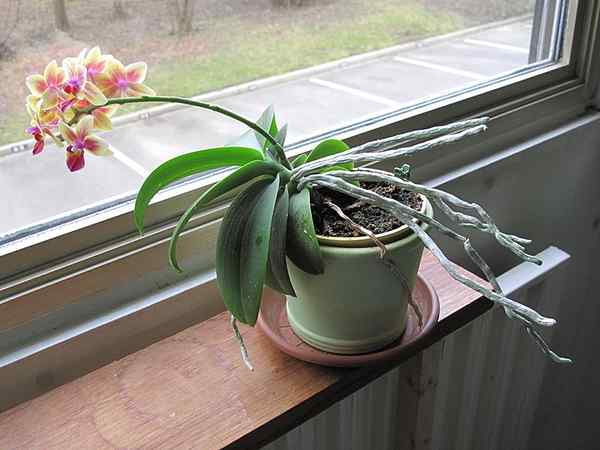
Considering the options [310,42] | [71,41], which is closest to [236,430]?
[71,41]

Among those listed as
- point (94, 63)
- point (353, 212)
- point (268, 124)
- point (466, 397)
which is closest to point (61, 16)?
point (94, 63)

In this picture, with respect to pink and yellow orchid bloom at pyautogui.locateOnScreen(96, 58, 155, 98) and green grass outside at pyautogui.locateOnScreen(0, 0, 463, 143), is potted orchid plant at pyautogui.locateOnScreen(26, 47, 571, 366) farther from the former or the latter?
green grass outside at pyautogui.locateOnScreen(0, 0, 463, 143)

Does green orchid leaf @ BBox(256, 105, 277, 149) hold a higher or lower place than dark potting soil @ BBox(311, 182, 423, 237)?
higher

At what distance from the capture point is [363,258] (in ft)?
1.86

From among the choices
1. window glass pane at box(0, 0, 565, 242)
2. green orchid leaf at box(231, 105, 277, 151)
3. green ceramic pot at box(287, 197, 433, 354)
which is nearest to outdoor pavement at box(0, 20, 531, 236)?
window glass pane at box(0, 0, 565, 242)

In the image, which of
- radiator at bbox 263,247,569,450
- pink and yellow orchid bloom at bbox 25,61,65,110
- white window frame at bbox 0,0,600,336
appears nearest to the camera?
pink and yellow orchid bloom at bbox 25,61,65,110

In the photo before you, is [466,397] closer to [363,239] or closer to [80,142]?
[363,239]

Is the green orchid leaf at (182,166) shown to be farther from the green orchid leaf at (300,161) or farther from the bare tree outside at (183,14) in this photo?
the bare tree outside at (183,14)

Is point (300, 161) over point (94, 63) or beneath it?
beneath

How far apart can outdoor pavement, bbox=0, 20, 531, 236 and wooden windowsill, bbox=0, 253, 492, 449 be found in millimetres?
172

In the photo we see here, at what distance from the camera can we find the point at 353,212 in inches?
24.8

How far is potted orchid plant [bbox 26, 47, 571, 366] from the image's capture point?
517 millimetres

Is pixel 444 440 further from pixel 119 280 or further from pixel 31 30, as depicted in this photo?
pixel 31 30

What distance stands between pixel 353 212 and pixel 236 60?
256 mm
